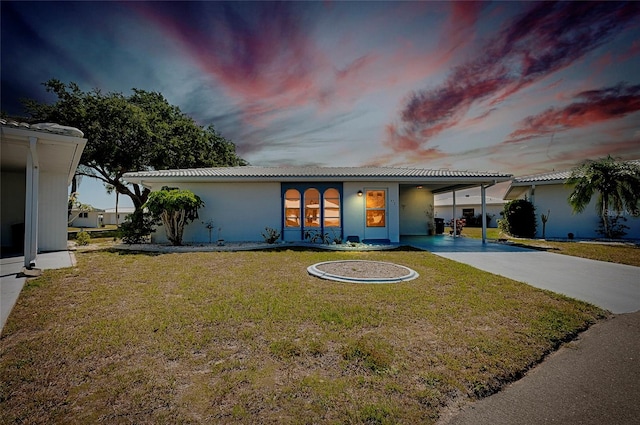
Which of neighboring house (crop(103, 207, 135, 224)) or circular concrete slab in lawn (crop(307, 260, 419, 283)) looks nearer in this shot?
circular concrete slab in lawn (crop(307, 260, 419, 283))

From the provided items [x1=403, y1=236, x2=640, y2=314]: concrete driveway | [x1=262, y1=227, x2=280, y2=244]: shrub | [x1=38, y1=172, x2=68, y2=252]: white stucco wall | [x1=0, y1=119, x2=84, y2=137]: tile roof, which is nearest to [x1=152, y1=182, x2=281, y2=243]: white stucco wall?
[x1=262, y1=227, x2=280, y2=244]: shrub

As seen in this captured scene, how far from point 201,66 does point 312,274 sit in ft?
33.8

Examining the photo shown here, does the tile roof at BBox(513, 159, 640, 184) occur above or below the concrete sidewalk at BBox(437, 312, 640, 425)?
above

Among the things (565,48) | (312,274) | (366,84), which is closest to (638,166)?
(565,48)

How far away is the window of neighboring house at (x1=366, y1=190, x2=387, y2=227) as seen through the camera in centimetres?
1152

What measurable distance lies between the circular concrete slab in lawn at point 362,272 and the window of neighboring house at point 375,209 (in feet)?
14.0

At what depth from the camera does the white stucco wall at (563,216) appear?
44.6 ft

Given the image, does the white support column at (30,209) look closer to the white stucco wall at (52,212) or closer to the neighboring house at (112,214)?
the white stucco wall at (52,212)

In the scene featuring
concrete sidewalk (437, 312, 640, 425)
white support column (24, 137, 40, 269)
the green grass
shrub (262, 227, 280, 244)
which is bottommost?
concrete sidewalk (437, 312, 640, 425)

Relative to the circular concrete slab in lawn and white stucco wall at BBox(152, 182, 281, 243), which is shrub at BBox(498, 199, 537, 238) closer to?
the circular concrete slab in lawn

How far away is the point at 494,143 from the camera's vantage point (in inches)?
579

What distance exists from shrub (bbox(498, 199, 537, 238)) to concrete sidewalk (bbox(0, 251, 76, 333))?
1799 cm

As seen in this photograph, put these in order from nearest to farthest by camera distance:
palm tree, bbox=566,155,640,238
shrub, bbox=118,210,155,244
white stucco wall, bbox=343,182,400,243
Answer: shrub, bbox=118,210,155,244 < white stucco wall, bbox=343,182,400,243 < palm tree, bbox=566,155,640,238

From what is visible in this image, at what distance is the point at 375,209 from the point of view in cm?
1155
